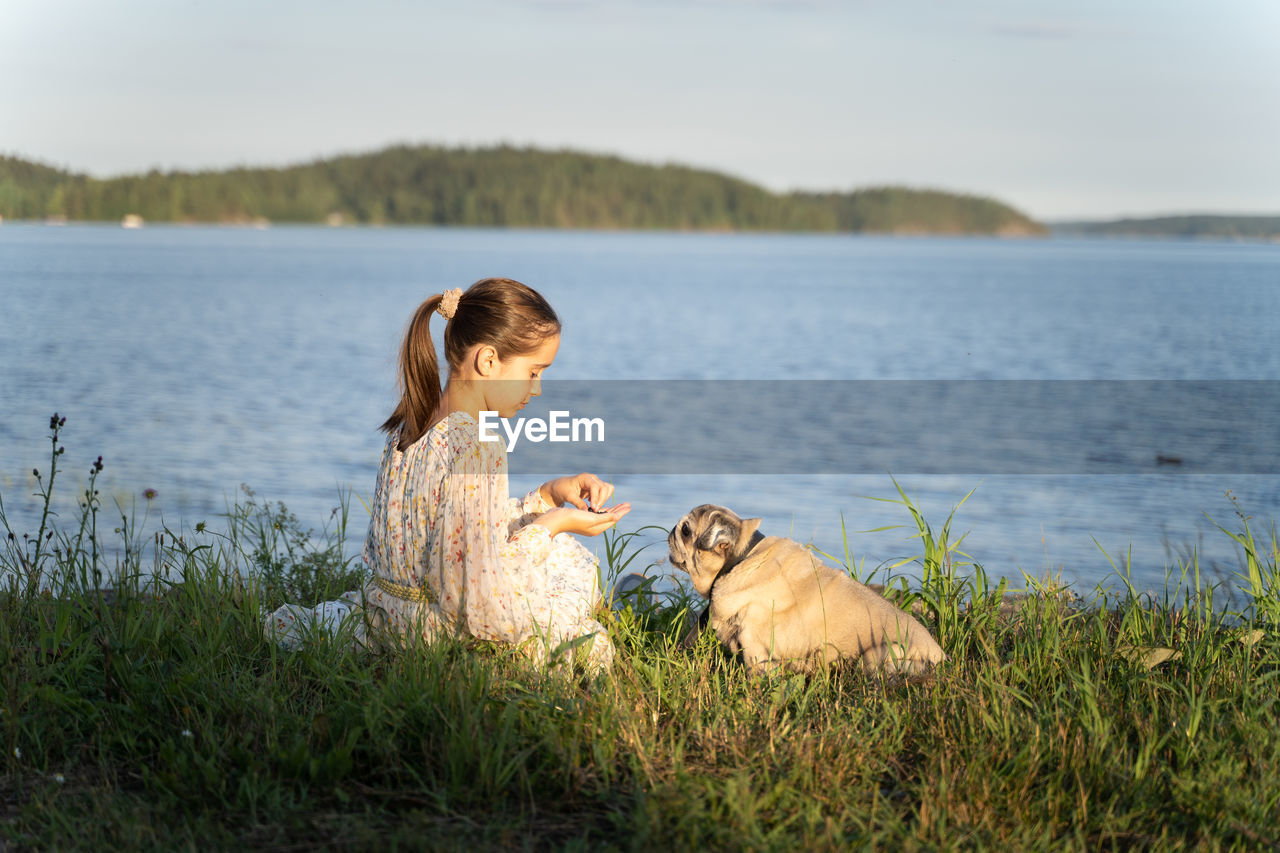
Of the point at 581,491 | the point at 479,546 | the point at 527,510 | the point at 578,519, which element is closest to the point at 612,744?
the point at 479,546

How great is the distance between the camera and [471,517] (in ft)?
12.1

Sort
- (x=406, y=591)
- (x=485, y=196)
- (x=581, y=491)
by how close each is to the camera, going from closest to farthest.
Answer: (x=406, y=591) → (x=581, y=491) → (x=485, y=196)

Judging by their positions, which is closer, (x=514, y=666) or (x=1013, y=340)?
(x=514, y=666)

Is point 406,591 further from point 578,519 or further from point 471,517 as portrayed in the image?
point 578,519

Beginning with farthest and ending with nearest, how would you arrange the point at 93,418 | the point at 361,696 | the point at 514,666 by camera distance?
the point at 93,418 → the point at 514,666 → the point at 361,696

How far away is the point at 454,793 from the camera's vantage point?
3012 millimetres

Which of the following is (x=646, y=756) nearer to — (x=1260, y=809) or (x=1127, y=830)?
(x=1127, y=830)

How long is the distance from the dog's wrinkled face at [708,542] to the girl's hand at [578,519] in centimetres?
→ 22

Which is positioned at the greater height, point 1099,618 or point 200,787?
point 1099,618

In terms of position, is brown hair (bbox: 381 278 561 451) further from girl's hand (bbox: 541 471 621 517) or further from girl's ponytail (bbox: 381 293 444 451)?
girl's hand (bbox: 541 471 621 517)

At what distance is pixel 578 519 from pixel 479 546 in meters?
0.40

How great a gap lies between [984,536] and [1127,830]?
220 inches

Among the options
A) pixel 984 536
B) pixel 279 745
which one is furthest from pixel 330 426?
pixel 279 745

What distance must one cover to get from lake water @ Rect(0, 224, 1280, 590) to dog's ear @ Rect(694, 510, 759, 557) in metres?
2.20
